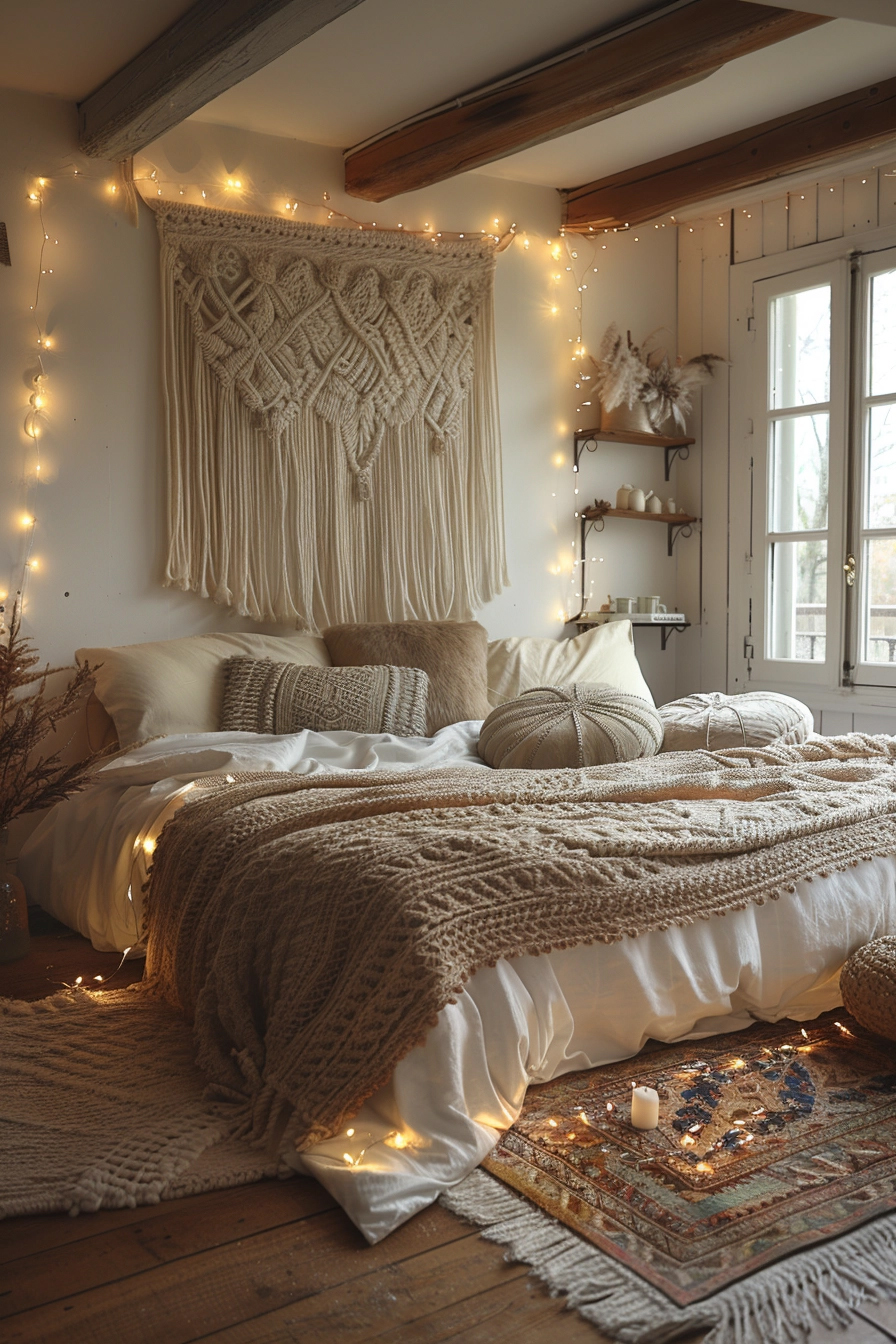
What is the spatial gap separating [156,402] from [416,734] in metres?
1.28

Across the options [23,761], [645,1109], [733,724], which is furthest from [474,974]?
[23,761]

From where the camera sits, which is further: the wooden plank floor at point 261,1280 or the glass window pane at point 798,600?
the glass window pane at point 798,600

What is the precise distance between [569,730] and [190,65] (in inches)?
71.2

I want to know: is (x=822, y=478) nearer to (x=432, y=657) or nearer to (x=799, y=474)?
(x=799, y=474)

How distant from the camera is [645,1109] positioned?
1649 millimetres

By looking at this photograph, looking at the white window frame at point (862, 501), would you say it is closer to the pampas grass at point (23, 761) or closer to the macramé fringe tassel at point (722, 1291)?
the pampas grass at point (23, 761)

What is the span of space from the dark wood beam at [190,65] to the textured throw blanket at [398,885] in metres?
1.59

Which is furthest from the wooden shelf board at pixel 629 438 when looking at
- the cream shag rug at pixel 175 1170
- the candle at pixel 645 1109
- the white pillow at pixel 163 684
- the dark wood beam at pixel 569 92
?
the candle at pixel 645 1109

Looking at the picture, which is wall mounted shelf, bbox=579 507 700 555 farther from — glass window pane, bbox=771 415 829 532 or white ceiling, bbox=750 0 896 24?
white ceiling, bbox=750 0 896 24

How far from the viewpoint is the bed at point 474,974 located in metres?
1.53

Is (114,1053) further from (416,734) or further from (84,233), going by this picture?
(84,233)

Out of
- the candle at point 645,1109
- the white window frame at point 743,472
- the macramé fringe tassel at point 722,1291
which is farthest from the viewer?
the white window frame at point 743,472

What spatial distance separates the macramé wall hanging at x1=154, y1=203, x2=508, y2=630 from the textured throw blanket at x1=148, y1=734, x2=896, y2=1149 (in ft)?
4.38

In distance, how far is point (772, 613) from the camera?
4.16m
